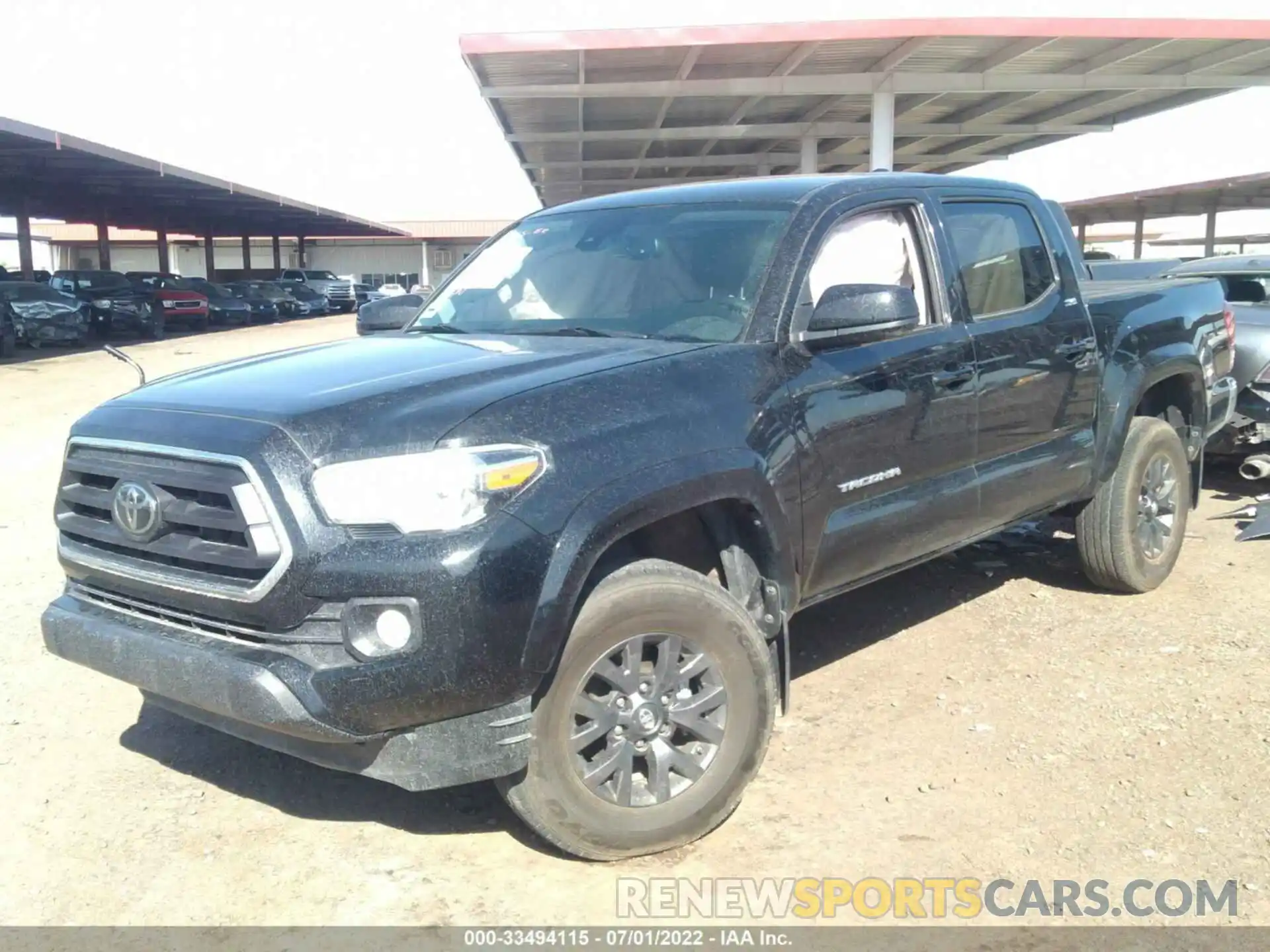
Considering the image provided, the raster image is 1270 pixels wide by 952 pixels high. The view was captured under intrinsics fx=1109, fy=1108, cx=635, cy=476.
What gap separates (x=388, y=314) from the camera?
5059 millimetres

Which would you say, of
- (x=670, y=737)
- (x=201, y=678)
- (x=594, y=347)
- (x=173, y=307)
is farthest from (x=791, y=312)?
(x=173, y=307)

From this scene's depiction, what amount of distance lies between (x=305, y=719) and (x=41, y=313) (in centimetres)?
2456

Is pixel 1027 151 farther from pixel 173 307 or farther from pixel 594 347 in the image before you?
pixel 594 347

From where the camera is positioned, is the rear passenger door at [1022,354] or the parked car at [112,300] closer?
the rear passenger door at [1022,354]

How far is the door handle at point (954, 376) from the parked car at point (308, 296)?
3930 cm

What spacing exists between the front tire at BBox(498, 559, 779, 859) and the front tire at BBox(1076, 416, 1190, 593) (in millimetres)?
2821

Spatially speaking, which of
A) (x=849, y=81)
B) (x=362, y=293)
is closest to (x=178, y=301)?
(x=362, y=293)

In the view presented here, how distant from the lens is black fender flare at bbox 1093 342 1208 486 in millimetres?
5266

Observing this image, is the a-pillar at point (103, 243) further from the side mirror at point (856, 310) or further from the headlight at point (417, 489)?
the headlight at point (417, 489)

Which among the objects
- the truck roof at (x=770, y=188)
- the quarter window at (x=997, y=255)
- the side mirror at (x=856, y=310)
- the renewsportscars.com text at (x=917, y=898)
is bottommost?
the renewsportscars.com text at (x=917, y=898)

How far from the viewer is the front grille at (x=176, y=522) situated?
2943 mm

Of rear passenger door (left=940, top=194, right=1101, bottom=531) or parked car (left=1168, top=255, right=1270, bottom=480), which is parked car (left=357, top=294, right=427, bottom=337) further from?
parked car (left=1168, top=255, right=1270, bottom=480)

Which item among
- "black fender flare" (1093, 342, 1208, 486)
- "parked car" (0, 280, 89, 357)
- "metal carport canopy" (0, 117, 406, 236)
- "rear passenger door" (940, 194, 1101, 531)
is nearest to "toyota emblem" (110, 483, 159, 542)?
"rear passenger door" (940, 194, 1101, 531)

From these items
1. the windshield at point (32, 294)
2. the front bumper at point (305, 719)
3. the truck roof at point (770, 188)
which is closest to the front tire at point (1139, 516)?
the truck roof at point (770, 188)
